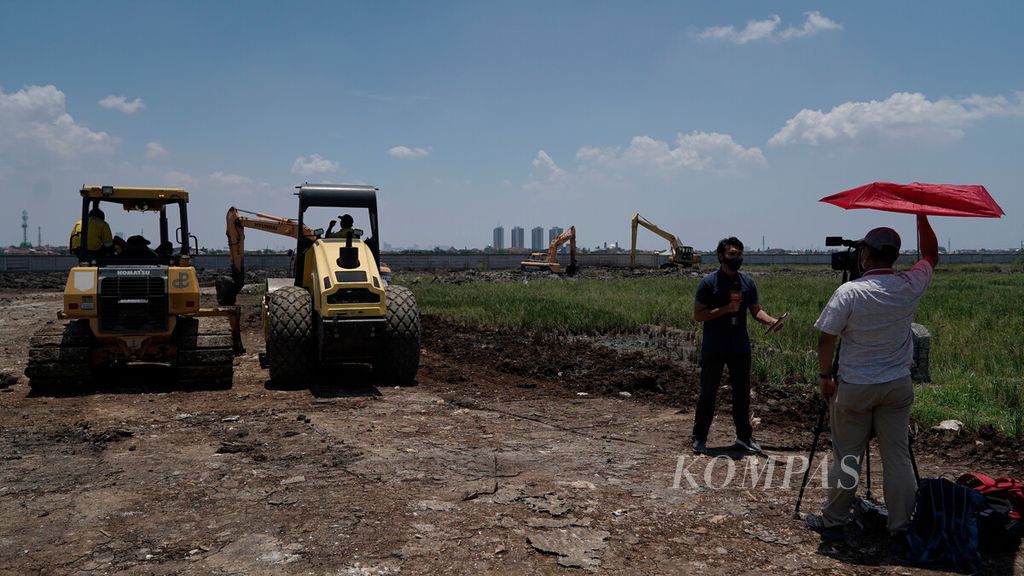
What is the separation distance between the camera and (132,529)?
4.94 metres

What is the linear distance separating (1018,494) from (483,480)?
11.4 feet

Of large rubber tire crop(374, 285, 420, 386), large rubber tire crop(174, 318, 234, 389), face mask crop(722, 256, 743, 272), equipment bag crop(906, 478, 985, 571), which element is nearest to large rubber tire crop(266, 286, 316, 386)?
large rubber tire crop(174, 318, 234, 389)

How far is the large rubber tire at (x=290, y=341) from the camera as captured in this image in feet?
31.6

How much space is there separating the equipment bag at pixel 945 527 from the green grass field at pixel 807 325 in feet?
11.4

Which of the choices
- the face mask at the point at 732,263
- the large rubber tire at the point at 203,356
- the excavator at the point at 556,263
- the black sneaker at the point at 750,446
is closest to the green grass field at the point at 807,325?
the black sneaker at the point at 750,446

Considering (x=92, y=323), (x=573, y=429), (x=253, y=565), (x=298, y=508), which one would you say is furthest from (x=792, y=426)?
(x=92, y=323)

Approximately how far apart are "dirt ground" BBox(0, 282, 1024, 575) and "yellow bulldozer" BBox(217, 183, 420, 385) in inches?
15.3

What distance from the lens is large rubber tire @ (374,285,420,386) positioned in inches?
390

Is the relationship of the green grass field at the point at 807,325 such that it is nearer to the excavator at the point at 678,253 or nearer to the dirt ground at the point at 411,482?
the dirt ground at the point at 411,482

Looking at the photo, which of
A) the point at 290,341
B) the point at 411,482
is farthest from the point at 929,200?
the point at 290,341

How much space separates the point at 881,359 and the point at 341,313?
20.7 ft

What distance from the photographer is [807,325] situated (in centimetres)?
1484

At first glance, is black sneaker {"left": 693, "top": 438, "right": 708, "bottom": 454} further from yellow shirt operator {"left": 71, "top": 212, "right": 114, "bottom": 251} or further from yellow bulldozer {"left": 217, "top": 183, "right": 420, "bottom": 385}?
yellow shirt operator {"left": 71, "top": 212, "right": 114, "bottom": 251}

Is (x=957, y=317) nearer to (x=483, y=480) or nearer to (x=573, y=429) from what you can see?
(x=573, y=429)
